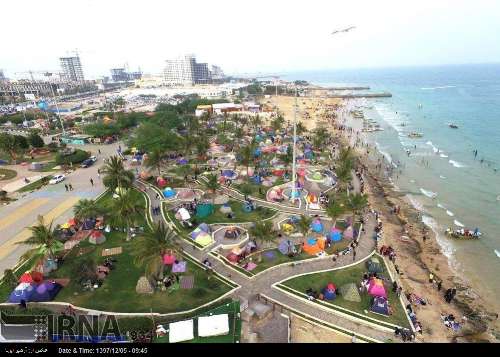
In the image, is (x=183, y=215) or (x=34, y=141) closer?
(x=183, y=215)

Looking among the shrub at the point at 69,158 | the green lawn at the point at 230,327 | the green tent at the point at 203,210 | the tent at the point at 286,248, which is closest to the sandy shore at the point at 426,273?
the tent at the point at 286,248

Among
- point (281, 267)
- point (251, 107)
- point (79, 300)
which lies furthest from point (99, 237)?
point (251, 107)

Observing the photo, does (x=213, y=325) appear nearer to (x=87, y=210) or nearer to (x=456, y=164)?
(x=87, y=210)

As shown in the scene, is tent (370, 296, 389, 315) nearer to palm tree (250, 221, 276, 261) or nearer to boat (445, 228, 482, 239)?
palm tree (250, 221, 276, 261)

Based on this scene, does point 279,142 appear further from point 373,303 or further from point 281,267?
point 373,303

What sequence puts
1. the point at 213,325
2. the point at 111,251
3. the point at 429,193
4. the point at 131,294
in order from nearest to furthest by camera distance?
the point at 213,325 < the point at 131,294 < the point at 111,251 < the point at 429,193

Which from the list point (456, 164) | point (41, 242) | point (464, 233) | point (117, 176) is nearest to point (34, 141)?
point (117, 176)
